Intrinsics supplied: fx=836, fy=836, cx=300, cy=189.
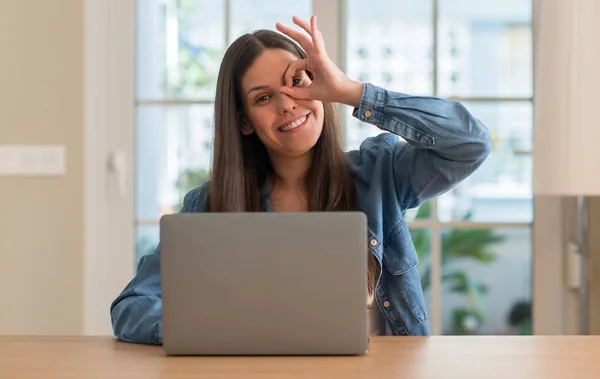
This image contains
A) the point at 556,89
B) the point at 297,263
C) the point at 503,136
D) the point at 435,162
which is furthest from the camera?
the point at 503,136

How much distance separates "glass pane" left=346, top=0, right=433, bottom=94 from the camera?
9.61 ft

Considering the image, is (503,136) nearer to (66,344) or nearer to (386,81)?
(386,81)

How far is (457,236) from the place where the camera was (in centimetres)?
291

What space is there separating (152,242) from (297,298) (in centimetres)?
194

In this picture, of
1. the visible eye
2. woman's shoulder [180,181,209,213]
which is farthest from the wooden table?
the visible eye

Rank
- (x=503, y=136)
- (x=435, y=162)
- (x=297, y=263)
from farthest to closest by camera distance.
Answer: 1. (x=503, y=136)
2. (x=435, y=162)
3. (x=297, y=263)

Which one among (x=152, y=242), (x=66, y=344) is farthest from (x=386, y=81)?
(x=66, y=344)

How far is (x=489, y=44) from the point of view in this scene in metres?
2.90

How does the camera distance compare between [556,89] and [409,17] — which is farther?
[409,17]

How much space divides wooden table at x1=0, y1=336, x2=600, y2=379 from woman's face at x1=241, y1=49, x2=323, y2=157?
58 centimetres

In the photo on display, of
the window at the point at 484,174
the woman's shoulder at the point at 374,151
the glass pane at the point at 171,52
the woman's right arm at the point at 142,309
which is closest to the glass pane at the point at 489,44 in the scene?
the window at the point at 484,174

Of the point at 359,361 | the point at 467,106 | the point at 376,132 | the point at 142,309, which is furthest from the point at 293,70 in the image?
the point at 467,106

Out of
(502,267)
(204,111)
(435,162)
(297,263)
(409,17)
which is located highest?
(409,17)

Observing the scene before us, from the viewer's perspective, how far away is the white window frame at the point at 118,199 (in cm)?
286
